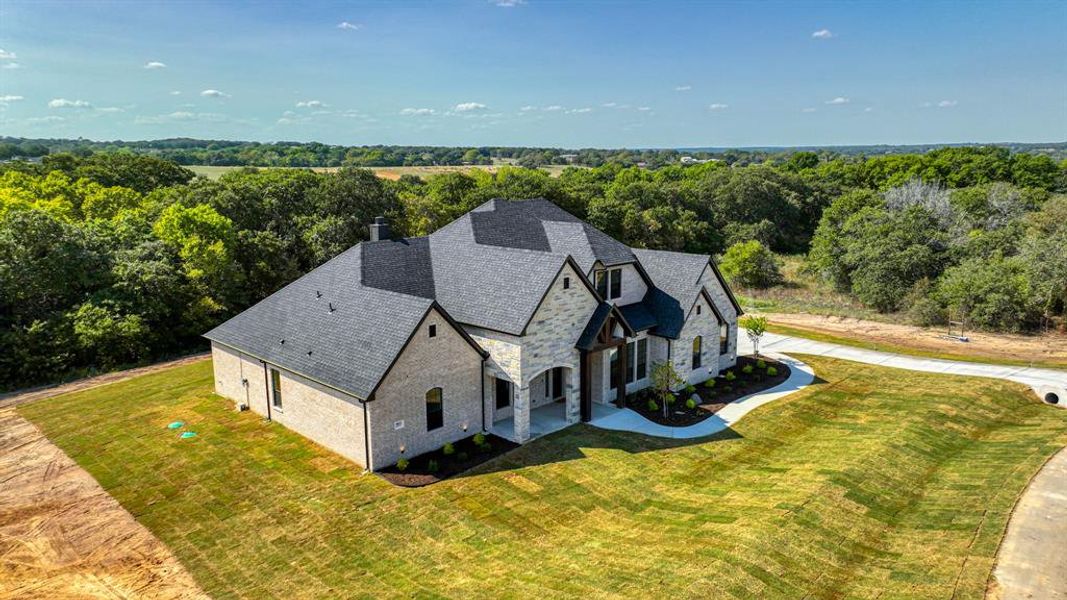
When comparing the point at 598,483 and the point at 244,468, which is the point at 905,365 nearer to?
the point at 598,483

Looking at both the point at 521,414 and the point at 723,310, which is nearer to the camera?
the point at 521,414

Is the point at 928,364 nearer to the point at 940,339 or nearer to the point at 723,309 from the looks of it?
the point at 940,339

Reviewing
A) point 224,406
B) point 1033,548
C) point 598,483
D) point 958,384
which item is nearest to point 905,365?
point 958,384

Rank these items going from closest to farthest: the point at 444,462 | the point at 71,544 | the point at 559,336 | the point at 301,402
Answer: the point at 71,544, the point at 444,462, the point at 301,402, the point at 559,336

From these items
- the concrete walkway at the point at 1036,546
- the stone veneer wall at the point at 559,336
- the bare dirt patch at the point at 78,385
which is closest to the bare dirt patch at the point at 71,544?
the bare dirt patch at the point at 78,385

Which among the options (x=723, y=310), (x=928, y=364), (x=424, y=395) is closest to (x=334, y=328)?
(x=424, y=395)

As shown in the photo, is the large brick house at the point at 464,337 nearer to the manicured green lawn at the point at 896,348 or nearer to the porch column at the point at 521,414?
the porch column at the point at 521,414

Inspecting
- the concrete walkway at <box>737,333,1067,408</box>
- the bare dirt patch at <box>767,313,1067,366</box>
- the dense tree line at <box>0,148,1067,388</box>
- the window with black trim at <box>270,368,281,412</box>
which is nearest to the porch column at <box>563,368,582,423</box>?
the window with black trim at <box>270,368,281,412</box>
